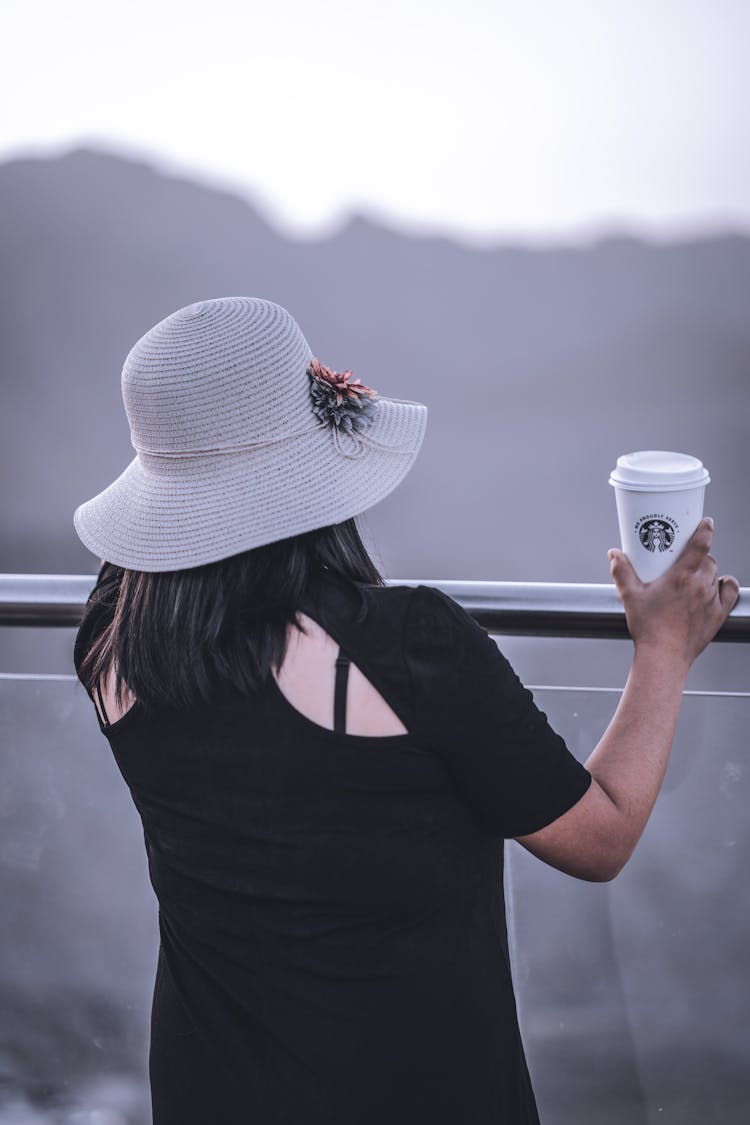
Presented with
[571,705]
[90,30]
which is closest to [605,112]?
[90,30]

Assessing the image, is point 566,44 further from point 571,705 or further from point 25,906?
point 25,906

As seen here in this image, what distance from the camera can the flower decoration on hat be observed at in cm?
65

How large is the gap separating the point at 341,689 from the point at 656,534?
0.31 meters

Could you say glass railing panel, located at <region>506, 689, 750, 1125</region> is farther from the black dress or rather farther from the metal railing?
the black dress

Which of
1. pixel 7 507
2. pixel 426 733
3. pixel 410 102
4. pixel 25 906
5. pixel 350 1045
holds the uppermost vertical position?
pixel 410 102

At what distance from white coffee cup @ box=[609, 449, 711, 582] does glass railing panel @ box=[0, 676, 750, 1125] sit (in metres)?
0.29

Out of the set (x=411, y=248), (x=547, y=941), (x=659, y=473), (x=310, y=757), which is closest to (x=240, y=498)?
(x=310, y=757)

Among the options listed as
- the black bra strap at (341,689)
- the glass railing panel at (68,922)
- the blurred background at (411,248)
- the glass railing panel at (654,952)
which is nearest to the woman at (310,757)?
the black bra strap at (341,689)

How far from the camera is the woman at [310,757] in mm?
574

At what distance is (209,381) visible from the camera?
1.97ft

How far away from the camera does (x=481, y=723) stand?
0.56 metres

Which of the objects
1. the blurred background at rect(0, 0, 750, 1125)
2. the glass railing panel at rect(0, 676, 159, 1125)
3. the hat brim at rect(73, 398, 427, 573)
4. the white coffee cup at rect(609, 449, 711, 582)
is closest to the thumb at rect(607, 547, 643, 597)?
the white coffee cup at rect(609, 449, 711, 582)

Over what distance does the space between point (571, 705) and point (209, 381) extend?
1.88 ft

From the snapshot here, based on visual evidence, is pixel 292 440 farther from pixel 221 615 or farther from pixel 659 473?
pixel 659 473
